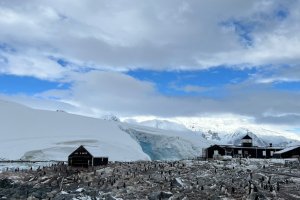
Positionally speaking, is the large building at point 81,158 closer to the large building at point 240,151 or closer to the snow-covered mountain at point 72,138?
the snow-covered mountain at point 72,138

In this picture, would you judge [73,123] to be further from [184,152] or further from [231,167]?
[231,167]

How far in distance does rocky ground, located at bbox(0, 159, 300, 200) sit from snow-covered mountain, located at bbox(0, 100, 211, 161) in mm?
25448

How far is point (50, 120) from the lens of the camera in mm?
111062

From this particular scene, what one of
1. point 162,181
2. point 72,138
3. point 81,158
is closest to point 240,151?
point 81,158

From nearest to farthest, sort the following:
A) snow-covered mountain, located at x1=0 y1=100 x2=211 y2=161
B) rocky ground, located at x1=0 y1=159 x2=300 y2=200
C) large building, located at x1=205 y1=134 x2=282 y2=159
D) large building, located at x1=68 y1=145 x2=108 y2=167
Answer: rocky ground, located at x1=0 y1=159 x2=300 y2=200
large building, located at x1=68 y1=145 x2=108 y2=167
large building, located at x1=205 y1=134 x2=282 y2=159
snow-covered mountain, located at x1=0 y1=100 x2=211 y2=161

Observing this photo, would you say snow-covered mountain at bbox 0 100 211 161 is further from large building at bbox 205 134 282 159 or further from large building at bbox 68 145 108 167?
large building at bbox 205 134 282 159

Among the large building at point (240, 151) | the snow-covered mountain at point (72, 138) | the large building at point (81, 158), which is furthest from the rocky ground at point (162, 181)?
the snow-covered mountain at point (72, 138)

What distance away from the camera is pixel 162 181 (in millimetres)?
49312

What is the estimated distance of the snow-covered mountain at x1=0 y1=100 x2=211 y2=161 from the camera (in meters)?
87.0

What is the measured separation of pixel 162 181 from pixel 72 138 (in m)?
49.4

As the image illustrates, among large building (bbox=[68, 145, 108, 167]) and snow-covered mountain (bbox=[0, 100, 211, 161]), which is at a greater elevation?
snow-covered mountain (bbox=[0, 100, 211, 161])

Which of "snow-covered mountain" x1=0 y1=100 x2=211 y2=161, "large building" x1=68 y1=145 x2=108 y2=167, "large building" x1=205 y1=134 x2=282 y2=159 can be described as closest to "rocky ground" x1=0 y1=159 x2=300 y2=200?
"large building" x1=68 y1=145 x2=108 y2=167

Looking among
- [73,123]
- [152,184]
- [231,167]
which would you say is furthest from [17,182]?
[73,123]

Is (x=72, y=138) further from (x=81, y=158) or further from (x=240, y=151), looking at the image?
(x=240, y=151)
